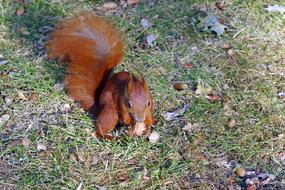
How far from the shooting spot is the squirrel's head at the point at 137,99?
2.67 m

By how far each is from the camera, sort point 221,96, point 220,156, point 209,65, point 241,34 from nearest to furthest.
→ point 220,156
point 221,96
point 209,65
point 241,34

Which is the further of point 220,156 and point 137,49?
point 137,49

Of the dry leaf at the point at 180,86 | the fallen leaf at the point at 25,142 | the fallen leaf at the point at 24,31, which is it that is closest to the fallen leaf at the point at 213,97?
the dry leaf at the point at 180,86

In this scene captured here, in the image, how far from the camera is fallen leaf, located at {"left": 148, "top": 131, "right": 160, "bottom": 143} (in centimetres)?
298

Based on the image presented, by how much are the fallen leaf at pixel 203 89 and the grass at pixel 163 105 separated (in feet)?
0.10

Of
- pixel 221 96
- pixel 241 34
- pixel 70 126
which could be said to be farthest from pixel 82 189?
pixel 241 34

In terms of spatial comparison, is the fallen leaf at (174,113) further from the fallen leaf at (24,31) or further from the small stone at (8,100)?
the fallen leaf at (24,31)

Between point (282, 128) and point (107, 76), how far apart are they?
1.08 metres

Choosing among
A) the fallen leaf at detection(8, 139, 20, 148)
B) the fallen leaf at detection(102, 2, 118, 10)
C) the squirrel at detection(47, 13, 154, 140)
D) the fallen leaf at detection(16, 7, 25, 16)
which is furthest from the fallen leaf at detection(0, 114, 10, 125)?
the fallen leaf at detection(102, 2, 118, 10)

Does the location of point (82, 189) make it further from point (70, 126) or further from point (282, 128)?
point (282, 128)

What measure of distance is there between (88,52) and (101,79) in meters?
0.17

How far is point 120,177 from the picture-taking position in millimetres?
2805

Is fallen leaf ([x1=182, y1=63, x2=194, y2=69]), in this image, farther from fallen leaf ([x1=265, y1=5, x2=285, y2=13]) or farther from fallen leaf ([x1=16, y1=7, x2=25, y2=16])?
fallen leaf ([x1=16, y1=7, x2=25, y2=16])

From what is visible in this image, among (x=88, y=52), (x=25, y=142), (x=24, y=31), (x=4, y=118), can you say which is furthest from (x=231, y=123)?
(x=24, y=31)
